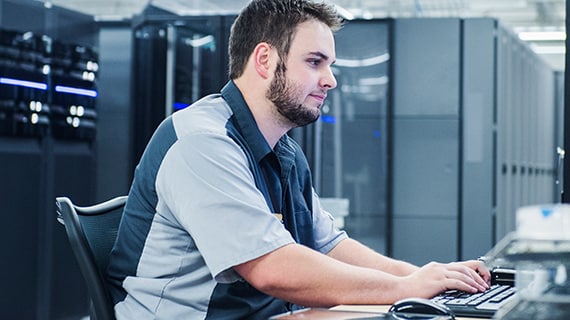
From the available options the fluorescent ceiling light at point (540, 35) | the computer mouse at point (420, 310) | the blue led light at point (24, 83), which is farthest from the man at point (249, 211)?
the fluorescent ceiling light at point (540, 35)

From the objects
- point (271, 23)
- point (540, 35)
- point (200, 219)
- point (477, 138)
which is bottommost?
point (200, 219)

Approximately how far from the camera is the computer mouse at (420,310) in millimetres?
1312

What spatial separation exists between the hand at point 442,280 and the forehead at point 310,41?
1.66 ft

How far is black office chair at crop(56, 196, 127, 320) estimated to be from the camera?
5.69 feet

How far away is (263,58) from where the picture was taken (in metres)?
1.90

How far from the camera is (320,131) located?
6.28 m

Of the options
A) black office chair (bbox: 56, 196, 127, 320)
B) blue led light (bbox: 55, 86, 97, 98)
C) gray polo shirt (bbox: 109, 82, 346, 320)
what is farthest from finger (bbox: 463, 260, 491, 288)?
blue led light (bbox: 55, 86, 97, 98)

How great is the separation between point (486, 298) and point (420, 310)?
286 millimetres

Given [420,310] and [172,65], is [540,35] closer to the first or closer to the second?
[172,65]

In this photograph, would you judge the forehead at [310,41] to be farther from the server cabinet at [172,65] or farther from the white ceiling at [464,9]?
the white ceiling at [464,9]

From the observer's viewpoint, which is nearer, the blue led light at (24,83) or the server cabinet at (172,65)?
the blue led light at (24,83)

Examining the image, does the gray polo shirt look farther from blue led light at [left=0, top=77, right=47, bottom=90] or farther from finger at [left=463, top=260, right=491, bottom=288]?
blue led light at [left=0, top=77, right=47, bottom=90]

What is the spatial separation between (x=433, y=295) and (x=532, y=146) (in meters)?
7.21

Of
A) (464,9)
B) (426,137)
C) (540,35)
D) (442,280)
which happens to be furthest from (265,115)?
(540,35)
